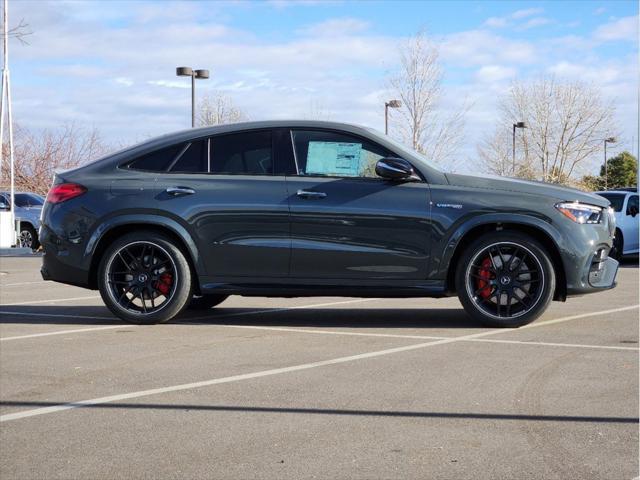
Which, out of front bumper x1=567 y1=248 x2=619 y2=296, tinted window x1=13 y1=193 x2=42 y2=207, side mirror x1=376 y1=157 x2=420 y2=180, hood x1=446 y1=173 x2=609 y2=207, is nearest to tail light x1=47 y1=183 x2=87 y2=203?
side mirror x1=376 y1=157 x2=420 y2=180

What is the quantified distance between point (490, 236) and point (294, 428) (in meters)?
3.91

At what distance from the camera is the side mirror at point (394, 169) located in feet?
28.1

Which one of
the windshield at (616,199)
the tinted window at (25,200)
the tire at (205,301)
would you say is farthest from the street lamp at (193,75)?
the tire at (205,301)

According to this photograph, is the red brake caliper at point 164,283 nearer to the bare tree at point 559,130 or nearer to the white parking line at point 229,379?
the white parking line at point 229,379

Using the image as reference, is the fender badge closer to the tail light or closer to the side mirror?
the side mirror

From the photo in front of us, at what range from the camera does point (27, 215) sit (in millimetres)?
28641

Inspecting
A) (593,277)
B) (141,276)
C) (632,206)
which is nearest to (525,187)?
(593,277)

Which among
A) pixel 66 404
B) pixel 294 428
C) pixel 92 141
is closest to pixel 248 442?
pixel 294 428

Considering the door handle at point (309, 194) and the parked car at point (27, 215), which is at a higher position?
the door handle at point (309, 194)

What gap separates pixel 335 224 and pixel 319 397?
9.79ft

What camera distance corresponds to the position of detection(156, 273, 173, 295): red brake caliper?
8891 millimetres

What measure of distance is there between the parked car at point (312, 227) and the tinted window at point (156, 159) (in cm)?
1

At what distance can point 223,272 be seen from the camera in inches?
348

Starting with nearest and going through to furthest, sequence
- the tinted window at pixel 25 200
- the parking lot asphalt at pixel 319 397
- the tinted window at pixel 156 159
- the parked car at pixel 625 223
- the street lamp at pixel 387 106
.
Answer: the parking lot asphalt at pixel 319 397
the tinted window at pixel 156 159
the parked car at pixel 625 223
the tinted window at pixel 25 200
the street lamp at pixel 387 106
